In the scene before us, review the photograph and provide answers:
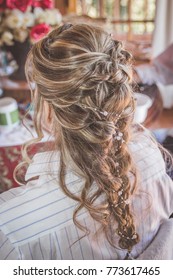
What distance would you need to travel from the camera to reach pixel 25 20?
3.45 feet

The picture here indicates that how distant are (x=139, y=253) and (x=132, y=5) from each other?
2258mm

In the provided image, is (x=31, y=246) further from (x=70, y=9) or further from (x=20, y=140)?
(x=70, y=9)

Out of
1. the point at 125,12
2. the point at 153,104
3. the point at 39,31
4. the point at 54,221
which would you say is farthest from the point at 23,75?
the point at 125,12

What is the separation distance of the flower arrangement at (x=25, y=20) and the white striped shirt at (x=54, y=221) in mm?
589

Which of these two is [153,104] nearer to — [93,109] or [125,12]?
[93,109]

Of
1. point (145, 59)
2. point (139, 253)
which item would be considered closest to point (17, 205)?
point (139, 253)

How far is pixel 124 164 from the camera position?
56cm

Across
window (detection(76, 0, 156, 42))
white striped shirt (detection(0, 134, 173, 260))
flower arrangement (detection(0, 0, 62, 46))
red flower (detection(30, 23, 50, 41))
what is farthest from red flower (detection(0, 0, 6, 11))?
window (detection(76, 0, 156, 42))

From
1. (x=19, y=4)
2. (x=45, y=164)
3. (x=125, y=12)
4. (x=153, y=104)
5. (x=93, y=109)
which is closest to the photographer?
(x=93, y=109)

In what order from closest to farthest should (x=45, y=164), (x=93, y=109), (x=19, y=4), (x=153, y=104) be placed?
1. (x=93, y=109)
2. (x=45, y=164)
3. (x=19, y=4)
4. (x=153, y=104)

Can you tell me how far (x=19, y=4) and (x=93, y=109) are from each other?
2.30 feet

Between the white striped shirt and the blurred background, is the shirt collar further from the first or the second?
the blurred background

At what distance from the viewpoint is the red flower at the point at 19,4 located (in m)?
1.03

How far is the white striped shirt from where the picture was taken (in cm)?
56
